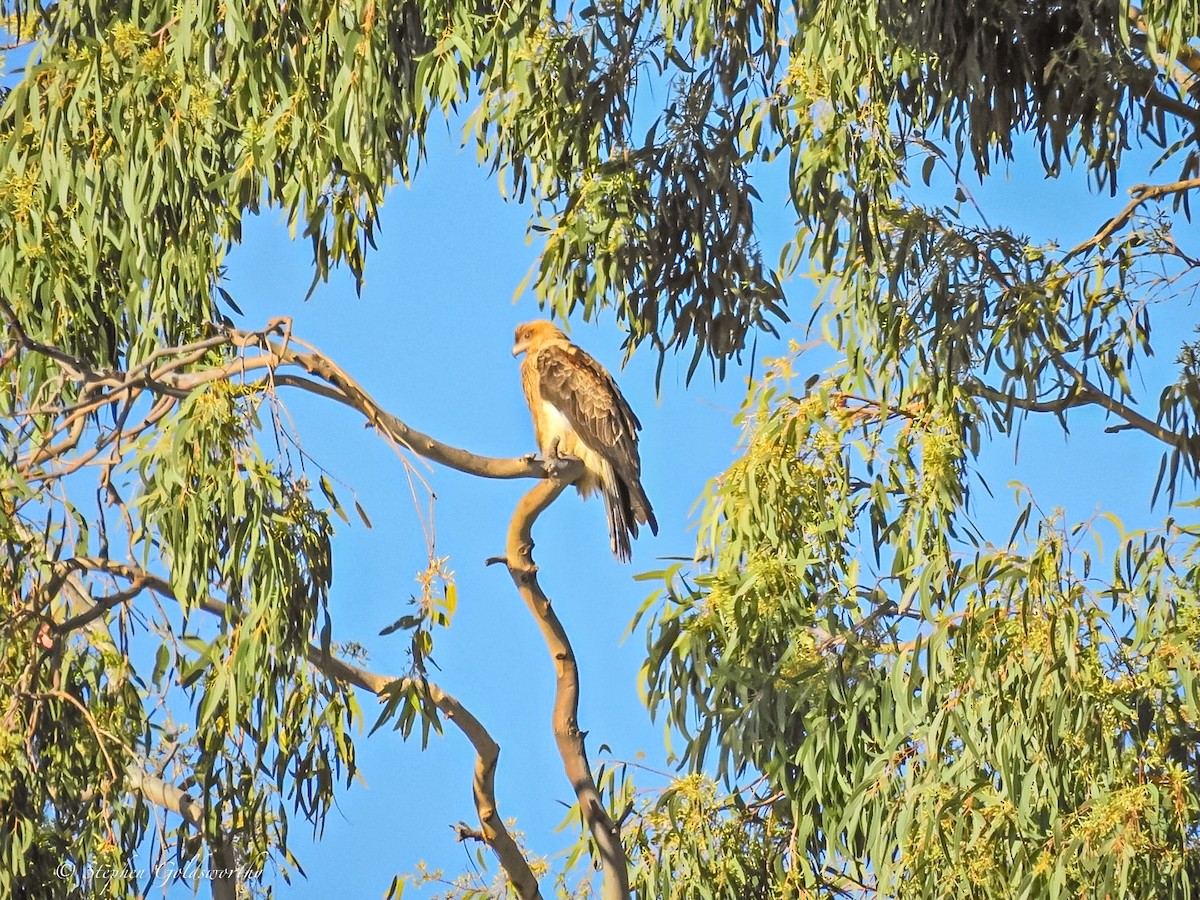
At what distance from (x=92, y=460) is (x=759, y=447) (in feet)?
5.58

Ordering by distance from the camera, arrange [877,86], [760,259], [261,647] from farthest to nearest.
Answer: [760,259], [877,86], [261,647]

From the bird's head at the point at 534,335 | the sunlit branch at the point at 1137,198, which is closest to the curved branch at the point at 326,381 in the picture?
the sunlit branch at the point at 1137,198

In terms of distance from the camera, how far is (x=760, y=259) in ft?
16.0

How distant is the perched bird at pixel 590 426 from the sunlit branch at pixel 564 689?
1.58 metres

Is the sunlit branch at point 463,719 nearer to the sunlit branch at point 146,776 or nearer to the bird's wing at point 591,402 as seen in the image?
the sunlit branch at point 146,776

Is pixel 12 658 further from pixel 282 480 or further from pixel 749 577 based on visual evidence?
pixel 749 577

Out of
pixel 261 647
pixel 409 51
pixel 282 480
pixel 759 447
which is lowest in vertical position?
pixel 261 647

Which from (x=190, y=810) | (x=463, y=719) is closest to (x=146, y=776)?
(x=190, y=810)

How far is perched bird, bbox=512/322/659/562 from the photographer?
6.02 m

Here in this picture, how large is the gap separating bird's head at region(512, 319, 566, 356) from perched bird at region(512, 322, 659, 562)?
0.02 meters

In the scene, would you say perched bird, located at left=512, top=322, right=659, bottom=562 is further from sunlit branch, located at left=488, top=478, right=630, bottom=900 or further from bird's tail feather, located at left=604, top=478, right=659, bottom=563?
sunlit branch, located at left=488, top=478, right=630, bottom=900

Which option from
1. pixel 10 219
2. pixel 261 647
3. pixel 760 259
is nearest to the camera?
pixel 261 647

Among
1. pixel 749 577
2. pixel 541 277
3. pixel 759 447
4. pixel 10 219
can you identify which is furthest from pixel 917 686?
pixel 10 219

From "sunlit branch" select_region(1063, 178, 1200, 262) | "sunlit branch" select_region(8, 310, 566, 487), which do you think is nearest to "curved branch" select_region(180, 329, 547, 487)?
"sunlit branch" select_region(8, 310, 566, 487)
